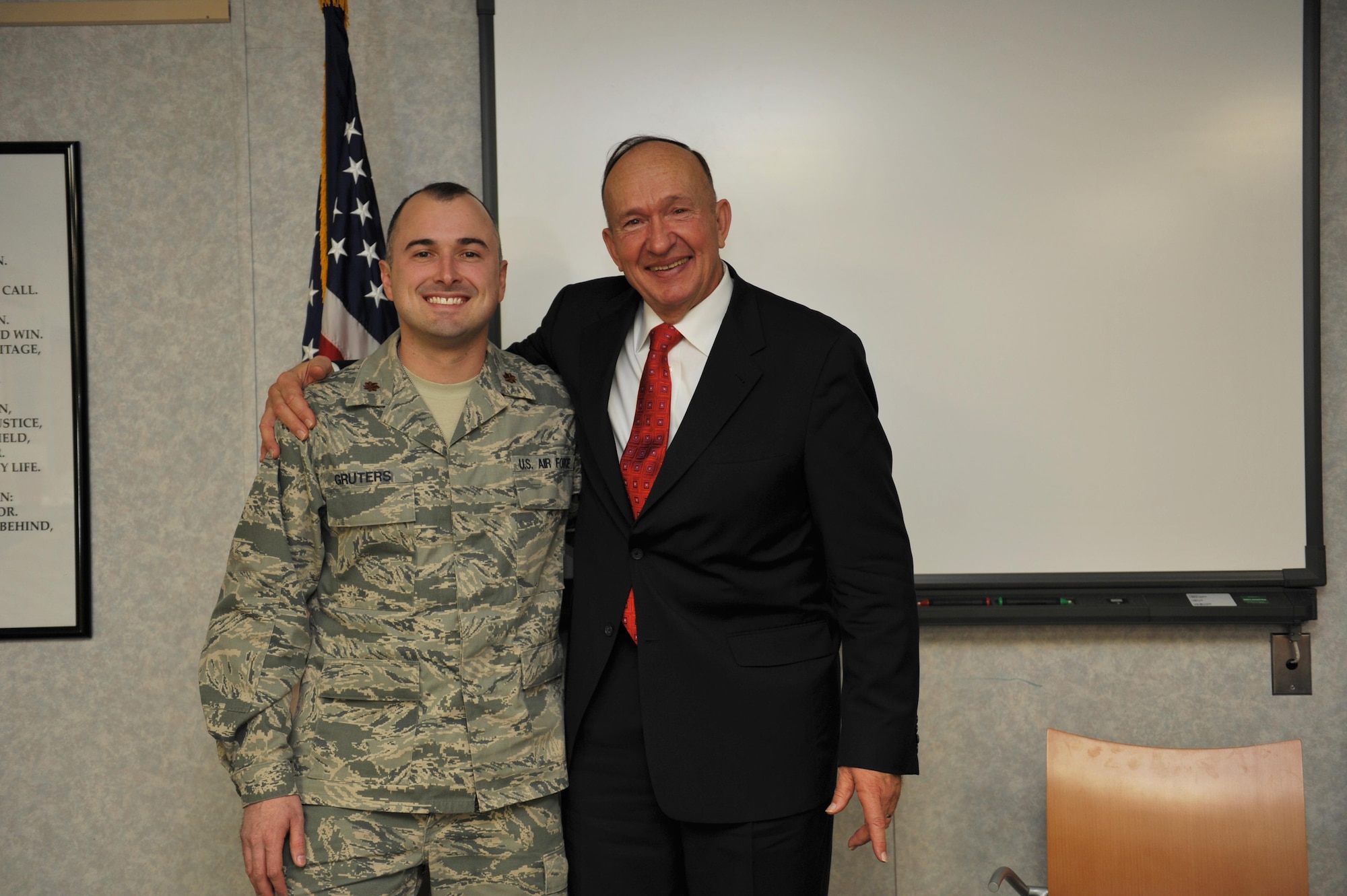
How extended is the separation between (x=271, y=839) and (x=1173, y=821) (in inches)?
67.3

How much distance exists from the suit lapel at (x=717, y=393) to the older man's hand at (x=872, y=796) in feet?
1.86

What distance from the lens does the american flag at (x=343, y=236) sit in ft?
6.93

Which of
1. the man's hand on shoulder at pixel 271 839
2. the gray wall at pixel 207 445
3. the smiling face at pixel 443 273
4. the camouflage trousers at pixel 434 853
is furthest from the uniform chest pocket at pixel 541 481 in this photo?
the gray wall at pixel 207 445

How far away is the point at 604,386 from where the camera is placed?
1700 millimetres

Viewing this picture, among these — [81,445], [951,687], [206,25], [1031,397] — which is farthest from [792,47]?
[81,445]

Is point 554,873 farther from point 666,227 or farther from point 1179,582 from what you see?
point 1179,582

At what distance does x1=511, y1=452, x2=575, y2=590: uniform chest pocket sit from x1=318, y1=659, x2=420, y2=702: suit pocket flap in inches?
9.4

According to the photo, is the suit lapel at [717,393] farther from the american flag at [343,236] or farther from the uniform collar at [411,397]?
the american flag at [343,236]

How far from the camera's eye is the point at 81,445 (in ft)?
7.72

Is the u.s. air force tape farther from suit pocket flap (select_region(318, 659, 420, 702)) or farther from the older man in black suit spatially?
suit pocket flap (select_region(318, 659, 420, 702))

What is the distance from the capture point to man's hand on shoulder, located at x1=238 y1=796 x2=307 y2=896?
4.80 feet

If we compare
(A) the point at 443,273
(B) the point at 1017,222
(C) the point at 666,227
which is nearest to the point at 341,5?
(A) the point at 443,273

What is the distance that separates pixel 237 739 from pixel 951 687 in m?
1.70

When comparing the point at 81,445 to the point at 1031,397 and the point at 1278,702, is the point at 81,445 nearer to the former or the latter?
the point at 1031,397
